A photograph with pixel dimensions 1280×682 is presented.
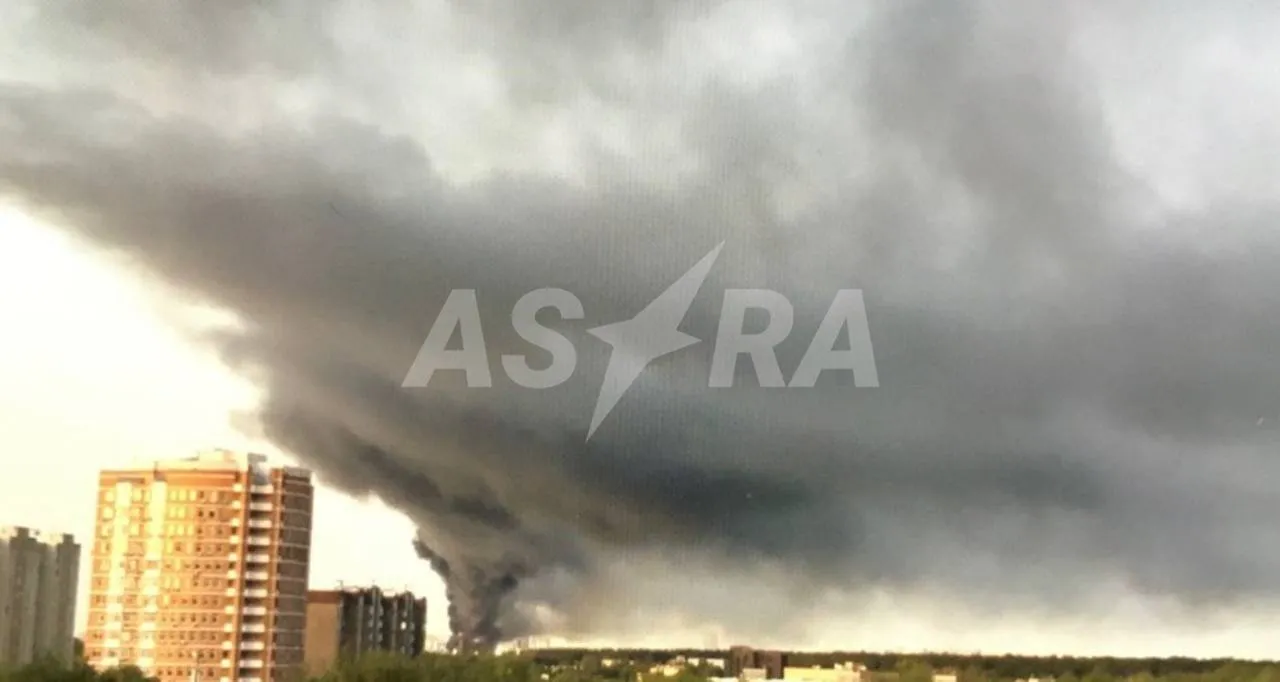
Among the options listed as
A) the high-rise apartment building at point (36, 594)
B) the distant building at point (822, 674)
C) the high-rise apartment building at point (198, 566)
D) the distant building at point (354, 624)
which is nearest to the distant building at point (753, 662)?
the distant building at point (822, 674)

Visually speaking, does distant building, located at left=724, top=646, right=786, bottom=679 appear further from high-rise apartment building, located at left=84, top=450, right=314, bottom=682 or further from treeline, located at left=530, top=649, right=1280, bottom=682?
high-rise apartment building, located at left=84, top=450, right=314, bottom=682

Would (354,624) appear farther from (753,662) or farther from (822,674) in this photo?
(822,674)

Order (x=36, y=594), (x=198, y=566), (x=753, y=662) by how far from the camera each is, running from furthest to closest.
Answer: (x=753, y=662)
(x=198, y=566)
(x=36, y=594)

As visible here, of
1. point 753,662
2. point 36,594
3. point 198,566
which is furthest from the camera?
point 753,662

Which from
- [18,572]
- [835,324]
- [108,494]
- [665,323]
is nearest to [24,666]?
[18,572]

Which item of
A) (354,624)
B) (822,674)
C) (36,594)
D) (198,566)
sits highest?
(198,566)

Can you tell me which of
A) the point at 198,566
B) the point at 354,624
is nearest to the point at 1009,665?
the point at 354,624

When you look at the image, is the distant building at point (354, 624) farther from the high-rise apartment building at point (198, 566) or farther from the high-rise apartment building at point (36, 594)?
the high-rise apartment building at point (36, 594)
